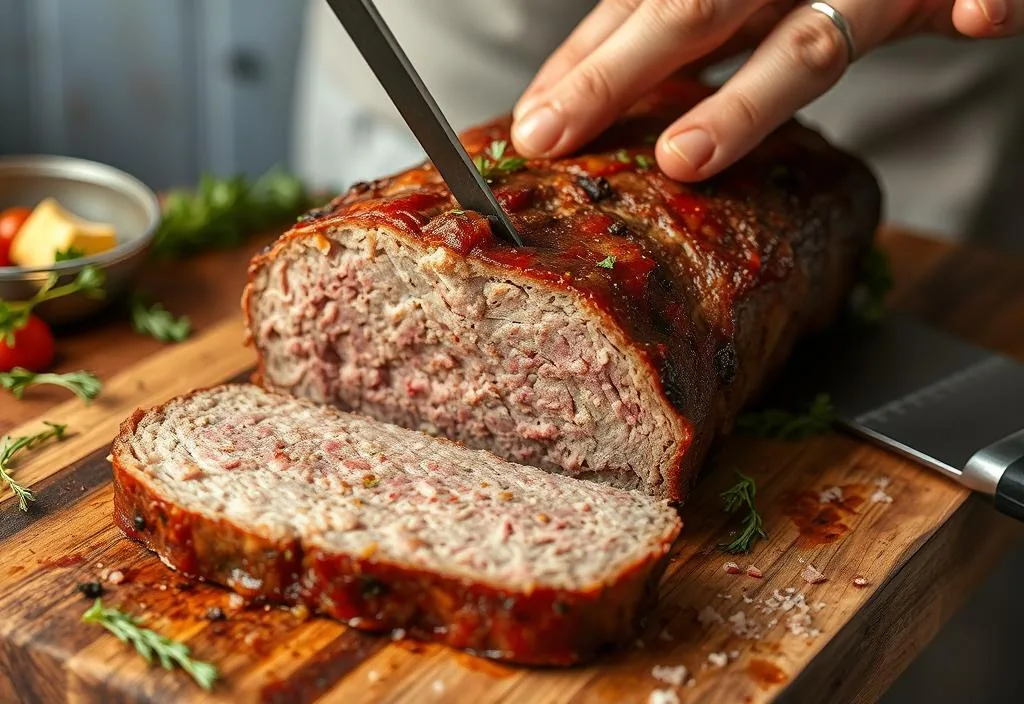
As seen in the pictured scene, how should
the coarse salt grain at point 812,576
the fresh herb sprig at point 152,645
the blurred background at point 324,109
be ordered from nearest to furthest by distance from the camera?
the fresh herb sprig at point 152,645 < the coarse salt grain at point 812,576 < the blurred background at point 324,109

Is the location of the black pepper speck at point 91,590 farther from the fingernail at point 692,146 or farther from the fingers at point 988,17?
the fingers at point 988,17

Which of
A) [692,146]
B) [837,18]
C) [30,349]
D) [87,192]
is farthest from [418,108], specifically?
[87,192]

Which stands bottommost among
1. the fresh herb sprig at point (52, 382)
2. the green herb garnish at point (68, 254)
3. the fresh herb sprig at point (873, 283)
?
the fresh herb sprig at point (873, 283)

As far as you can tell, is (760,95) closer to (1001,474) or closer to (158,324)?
(1001,474)

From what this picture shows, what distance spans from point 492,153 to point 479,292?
0.80 metres

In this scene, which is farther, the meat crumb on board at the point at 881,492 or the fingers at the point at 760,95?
the fingers at the point at 760,95

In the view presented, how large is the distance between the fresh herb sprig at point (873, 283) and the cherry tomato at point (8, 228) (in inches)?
141

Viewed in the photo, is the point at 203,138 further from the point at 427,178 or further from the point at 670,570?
the point at 670,570

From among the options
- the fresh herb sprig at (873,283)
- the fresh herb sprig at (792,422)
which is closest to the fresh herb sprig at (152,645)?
the fresh herb sprig at (792,422)

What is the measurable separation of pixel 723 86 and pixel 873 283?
61.9 inches

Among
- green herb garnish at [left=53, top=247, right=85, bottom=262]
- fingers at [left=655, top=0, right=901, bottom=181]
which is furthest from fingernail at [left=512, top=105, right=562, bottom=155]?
green herb garnish at [left=53, top=247, right=85, bottom=262]

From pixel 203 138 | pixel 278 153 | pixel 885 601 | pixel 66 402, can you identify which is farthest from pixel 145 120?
pixel 885 601

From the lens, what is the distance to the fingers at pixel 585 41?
4.43m

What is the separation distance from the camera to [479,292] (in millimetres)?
3723
